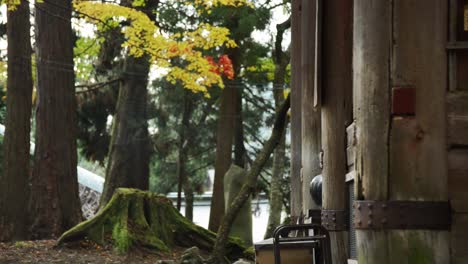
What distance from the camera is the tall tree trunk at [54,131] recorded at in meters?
17.7

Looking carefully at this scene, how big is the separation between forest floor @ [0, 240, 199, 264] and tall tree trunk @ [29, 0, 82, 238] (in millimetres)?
1687

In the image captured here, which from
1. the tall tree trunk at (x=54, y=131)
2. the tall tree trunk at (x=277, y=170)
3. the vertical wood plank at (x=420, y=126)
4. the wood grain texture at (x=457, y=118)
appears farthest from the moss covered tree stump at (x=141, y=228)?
the wood grain texture at (x=457, y=118)

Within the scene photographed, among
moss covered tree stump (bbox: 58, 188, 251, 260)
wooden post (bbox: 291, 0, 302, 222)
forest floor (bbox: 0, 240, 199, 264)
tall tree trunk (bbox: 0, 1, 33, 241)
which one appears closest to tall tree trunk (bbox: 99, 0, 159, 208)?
tall tree trunk (bbox: 0, 1, 33, 241)

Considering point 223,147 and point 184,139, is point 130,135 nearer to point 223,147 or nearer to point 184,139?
point 223,147

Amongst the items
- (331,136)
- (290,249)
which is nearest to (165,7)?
(331,136)

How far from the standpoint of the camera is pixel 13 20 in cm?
1809

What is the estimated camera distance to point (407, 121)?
221 inches

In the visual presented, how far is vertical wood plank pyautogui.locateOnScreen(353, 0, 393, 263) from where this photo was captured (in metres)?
5.64

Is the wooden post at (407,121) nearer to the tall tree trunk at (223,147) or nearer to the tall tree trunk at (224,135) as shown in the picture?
the tall tree trunk at (224,135)

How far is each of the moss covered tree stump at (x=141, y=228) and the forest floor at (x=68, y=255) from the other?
198 mm

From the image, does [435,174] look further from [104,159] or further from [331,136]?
[104,159]

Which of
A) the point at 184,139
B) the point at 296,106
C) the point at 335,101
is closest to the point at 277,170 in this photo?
the point at 184,139

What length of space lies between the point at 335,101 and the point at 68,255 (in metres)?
7.58

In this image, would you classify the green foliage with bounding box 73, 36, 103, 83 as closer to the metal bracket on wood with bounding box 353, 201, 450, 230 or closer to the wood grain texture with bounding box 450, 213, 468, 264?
the metal bracket on wood with bounding box 353, 201, 450, 230
